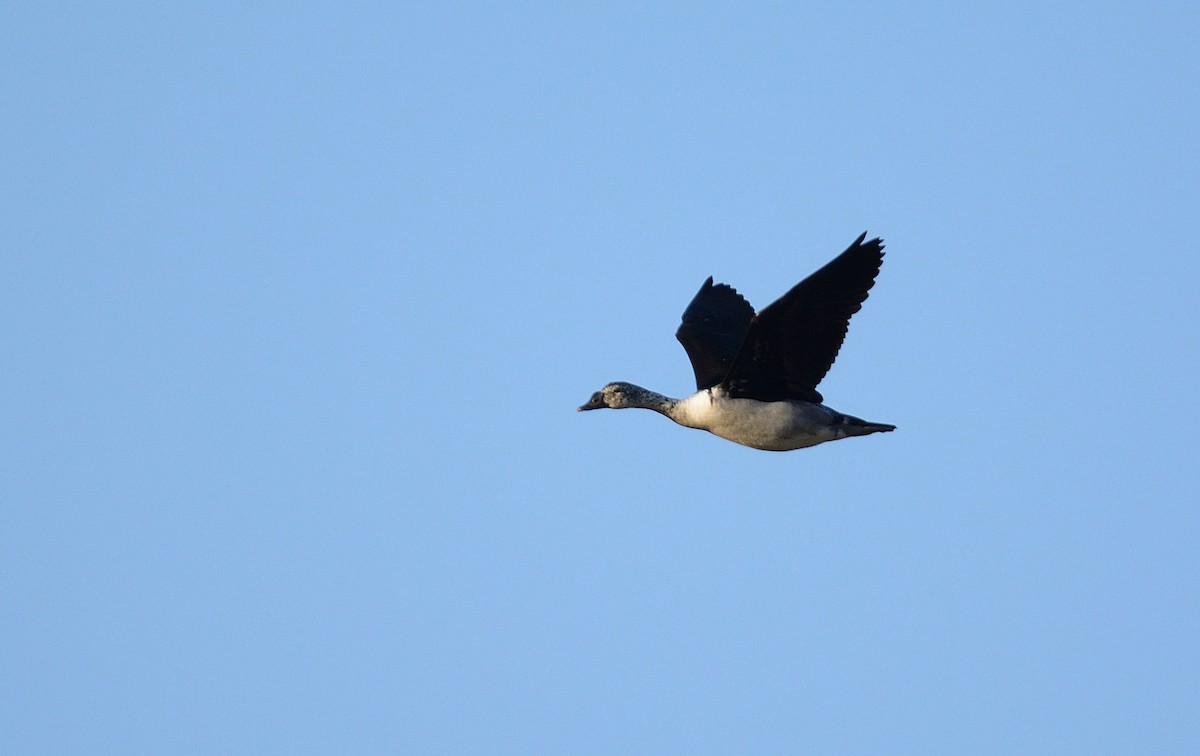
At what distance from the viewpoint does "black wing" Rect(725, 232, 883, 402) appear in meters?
15.2

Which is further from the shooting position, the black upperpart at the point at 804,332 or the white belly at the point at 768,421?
the white belly at the point at 768,421

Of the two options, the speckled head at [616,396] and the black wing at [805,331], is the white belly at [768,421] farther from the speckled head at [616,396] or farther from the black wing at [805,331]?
the speckled head at [616,396]

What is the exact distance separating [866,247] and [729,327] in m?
5.10

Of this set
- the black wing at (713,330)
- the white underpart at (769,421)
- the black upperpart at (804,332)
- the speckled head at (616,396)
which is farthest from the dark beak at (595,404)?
the black upperpart at (804,332)

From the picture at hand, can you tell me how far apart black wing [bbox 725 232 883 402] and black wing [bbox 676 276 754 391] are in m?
1.84

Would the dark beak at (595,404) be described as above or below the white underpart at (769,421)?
above

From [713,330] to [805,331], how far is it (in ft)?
13.3

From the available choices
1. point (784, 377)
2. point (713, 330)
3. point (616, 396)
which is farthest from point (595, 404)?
point (784, 377)

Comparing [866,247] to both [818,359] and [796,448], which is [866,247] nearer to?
[818,359]

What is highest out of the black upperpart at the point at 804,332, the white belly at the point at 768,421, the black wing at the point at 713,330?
the black wing at the point at 713,330

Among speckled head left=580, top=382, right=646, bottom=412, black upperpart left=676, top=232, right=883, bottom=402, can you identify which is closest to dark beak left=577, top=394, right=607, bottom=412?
speckled head left=580, top=382, right=646, bottom=412

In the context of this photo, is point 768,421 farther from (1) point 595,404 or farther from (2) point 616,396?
(1) point 595,404

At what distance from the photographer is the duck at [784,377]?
1538 cm

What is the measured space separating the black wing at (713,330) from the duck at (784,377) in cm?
3
